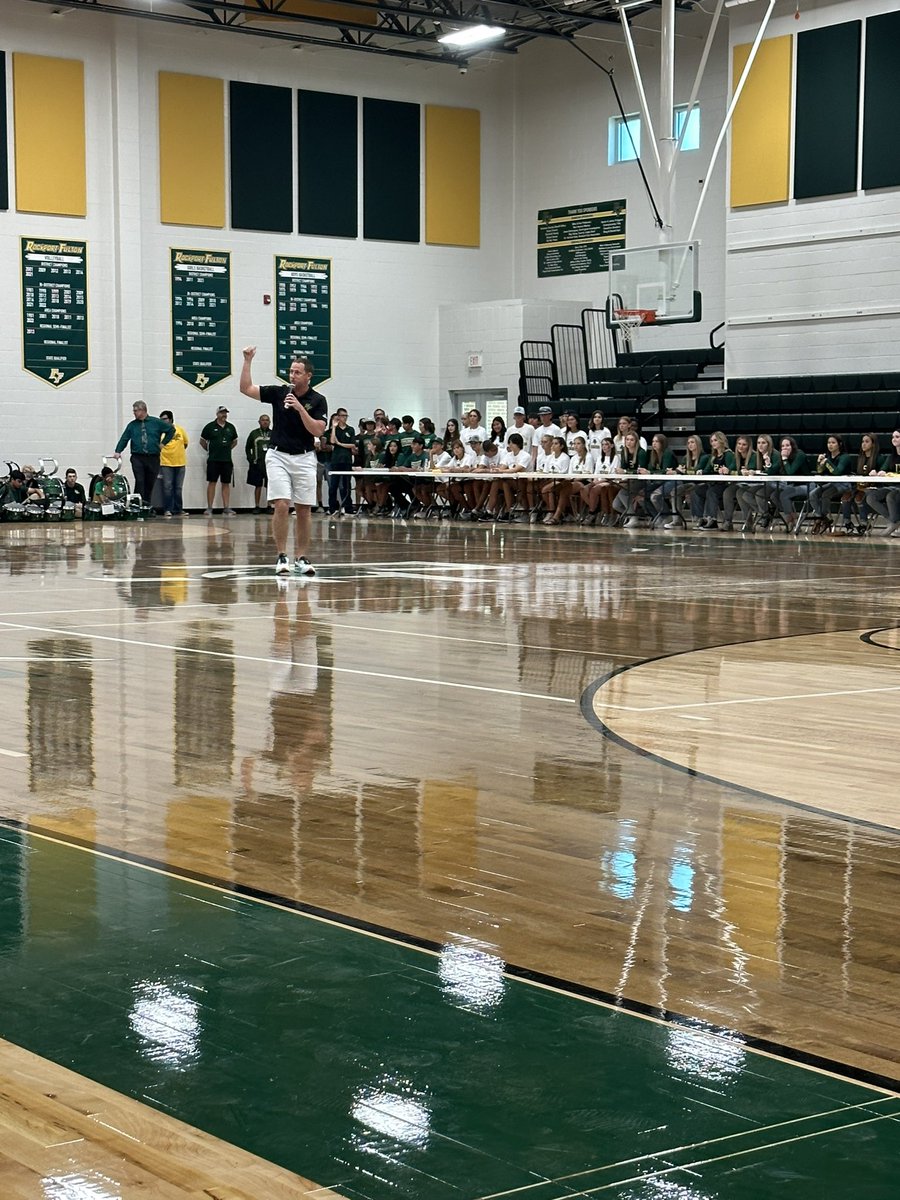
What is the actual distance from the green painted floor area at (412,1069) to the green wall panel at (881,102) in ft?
72.3

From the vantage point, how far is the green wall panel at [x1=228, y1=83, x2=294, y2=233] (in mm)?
28047

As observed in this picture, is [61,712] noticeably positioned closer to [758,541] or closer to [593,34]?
[758,541]

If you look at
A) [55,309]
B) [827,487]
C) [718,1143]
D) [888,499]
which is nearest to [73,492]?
[55,309]

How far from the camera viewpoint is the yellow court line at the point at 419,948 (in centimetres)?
261

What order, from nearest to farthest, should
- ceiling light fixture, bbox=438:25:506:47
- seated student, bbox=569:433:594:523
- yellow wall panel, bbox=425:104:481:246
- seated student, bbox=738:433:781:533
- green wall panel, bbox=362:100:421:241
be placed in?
seated student, bbox=738:433:781:533 < seated student, bbox=569:433:594:523 < ceiling light fixture, bbox=438:25:506:47 < green wall panel, bbox=362:100:421:241 < yellow wall panel, bbox=425:104:481:246

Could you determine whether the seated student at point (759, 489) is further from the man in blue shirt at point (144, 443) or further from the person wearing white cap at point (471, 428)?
the man in blue shirt at point (144, 443)

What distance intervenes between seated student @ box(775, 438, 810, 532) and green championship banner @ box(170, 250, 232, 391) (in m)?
11.0

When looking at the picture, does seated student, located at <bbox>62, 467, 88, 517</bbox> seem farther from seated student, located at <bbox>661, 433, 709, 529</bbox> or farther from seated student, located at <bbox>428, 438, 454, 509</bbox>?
seated student, located at <bbox>661, 433, 709, 529</bbox>

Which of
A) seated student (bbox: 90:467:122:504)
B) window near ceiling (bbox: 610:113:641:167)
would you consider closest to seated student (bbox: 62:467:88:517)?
seated student (bbox: 90:467:122:504)

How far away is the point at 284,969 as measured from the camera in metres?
3.08

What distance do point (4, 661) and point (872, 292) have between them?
1851 cm

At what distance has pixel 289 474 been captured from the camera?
12.5 meters

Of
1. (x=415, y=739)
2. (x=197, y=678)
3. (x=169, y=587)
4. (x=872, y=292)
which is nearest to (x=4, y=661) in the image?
(x=197, y=678)

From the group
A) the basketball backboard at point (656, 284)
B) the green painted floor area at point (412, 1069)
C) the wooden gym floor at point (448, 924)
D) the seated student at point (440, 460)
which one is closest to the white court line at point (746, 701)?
the wooden gym floor at point (448, 924)
